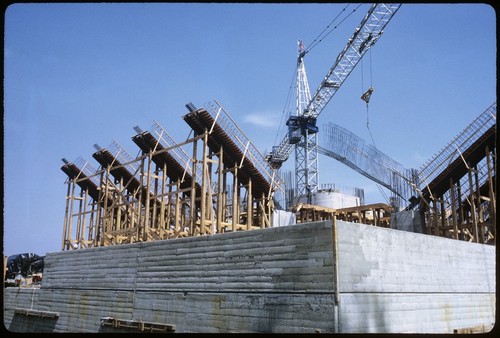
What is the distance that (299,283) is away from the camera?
44.2ft

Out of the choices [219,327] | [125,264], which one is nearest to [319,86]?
[125,264]

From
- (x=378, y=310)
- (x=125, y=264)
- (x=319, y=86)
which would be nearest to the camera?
(x=378, y=310)

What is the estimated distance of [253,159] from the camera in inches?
1002

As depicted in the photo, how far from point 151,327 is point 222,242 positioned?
461 centimetres

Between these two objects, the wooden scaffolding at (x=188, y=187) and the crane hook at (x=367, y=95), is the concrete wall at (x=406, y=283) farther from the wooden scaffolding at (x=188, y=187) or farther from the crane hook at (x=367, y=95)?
the crane hook at (x=367, y=95)

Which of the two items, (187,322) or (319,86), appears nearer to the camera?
(187,322)

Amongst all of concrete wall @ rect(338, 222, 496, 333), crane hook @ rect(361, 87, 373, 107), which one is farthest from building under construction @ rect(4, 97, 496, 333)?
crane hook @ rect(361, 87, 373, 107)

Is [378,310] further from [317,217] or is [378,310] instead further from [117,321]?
[317,217]

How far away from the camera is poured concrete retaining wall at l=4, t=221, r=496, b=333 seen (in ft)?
43.0

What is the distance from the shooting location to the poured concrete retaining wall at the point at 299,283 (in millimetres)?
13109

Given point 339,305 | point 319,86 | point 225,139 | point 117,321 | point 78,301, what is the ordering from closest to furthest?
point 339,305 → point 117,321 → point 78,301 → point 225,139 → point 319,86

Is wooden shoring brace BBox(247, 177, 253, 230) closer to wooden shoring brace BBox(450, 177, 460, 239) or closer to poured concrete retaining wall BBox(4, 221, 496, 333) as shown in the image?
poured concrete retaining wall BBox(4, 221, 496, 333)

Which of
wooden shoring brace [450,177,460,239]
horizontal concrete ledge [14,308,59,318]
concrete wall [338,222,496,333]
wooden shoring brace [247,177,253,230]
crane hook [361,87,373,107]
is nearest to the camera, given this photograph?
concrete wall [338,222,496,333]

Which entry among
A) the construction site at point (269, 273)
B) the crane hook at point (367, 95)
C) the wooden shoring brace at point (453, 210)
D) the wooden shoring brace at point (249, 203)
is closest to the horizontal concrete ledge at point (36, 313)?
the construction site at point (269, 273)
